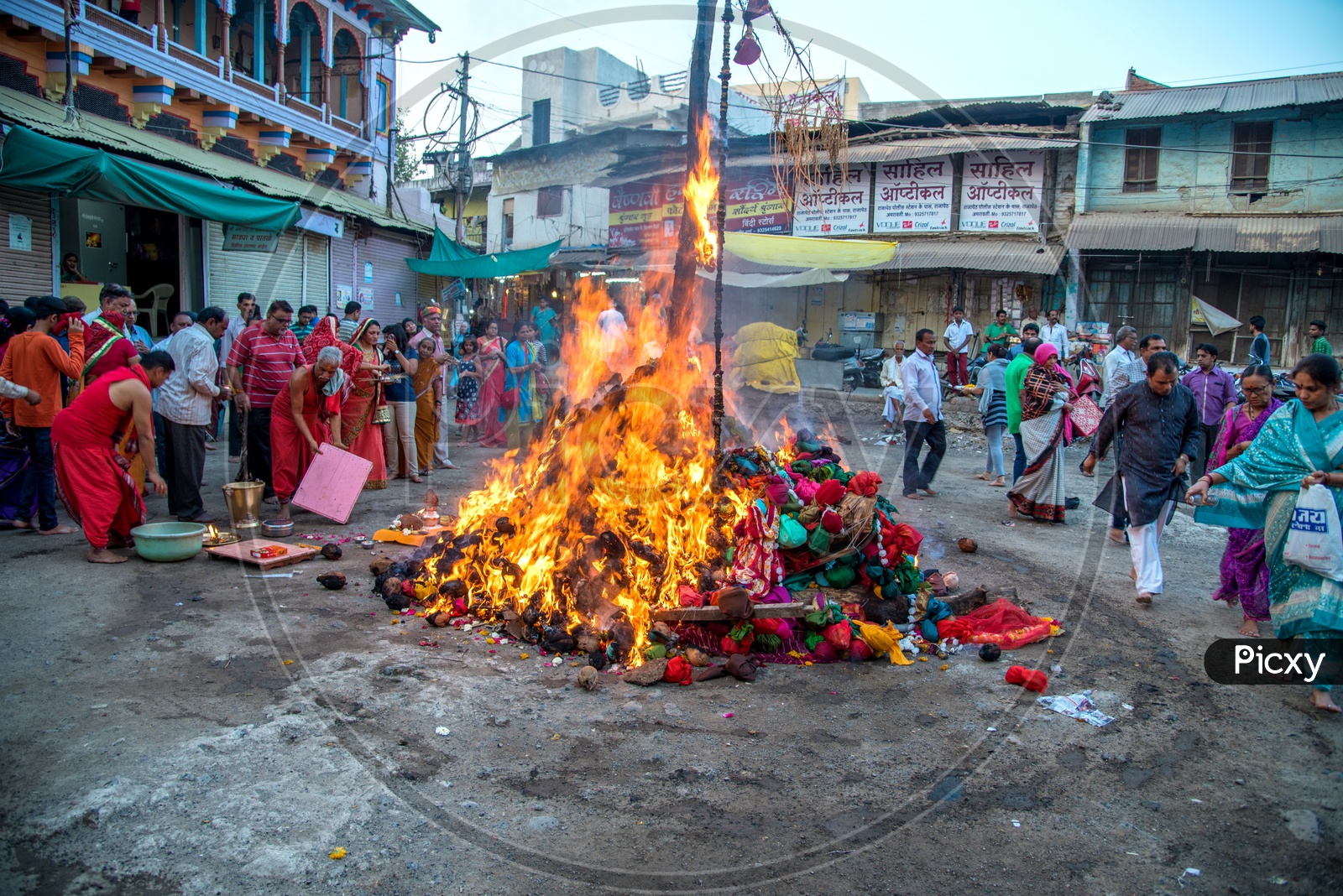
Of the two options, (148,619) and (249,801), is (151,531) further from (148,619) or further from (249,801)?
(249,801)

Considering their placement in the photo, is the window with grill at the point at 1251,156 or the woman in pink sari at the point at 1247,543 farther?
the window with grill at the point at 1251,156

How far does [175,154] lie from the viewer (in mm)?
12789

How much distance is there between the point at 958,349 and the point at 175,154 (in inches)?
612

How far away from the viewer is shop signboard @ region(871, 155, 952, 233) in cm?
2069

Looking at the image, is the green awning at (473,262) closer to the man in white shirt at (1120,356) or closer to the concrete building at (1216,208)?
the man in white shirt at (1120,356)

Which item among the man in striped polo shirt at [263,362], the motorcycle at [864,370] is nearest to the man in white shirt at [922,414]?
the man in striped polo shirt at [263,362]

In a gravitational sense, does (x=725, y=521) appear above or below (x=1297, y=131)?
below

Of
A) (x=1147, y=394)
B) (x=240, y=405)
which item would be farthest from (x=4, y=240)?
(x=1147, y=394)

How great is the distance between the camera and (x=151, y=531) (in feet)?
20.5

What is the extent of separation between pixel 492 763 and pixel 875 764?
1.74 m

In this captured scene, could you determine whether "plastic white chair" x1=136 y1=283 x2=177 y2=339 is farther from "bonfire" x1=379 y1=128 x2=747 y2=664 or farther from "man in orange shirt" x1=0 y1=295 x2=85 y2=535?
"bonfire" x1=379 y1=128 x2=747 y2=664

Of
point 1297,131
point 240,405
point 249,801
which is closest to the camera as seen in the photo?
point 249,801

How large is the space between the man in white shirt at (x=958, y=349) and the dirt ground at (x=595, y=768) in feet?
44.1

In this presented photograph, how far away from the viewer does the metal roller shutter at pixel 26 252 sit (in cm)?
1028
